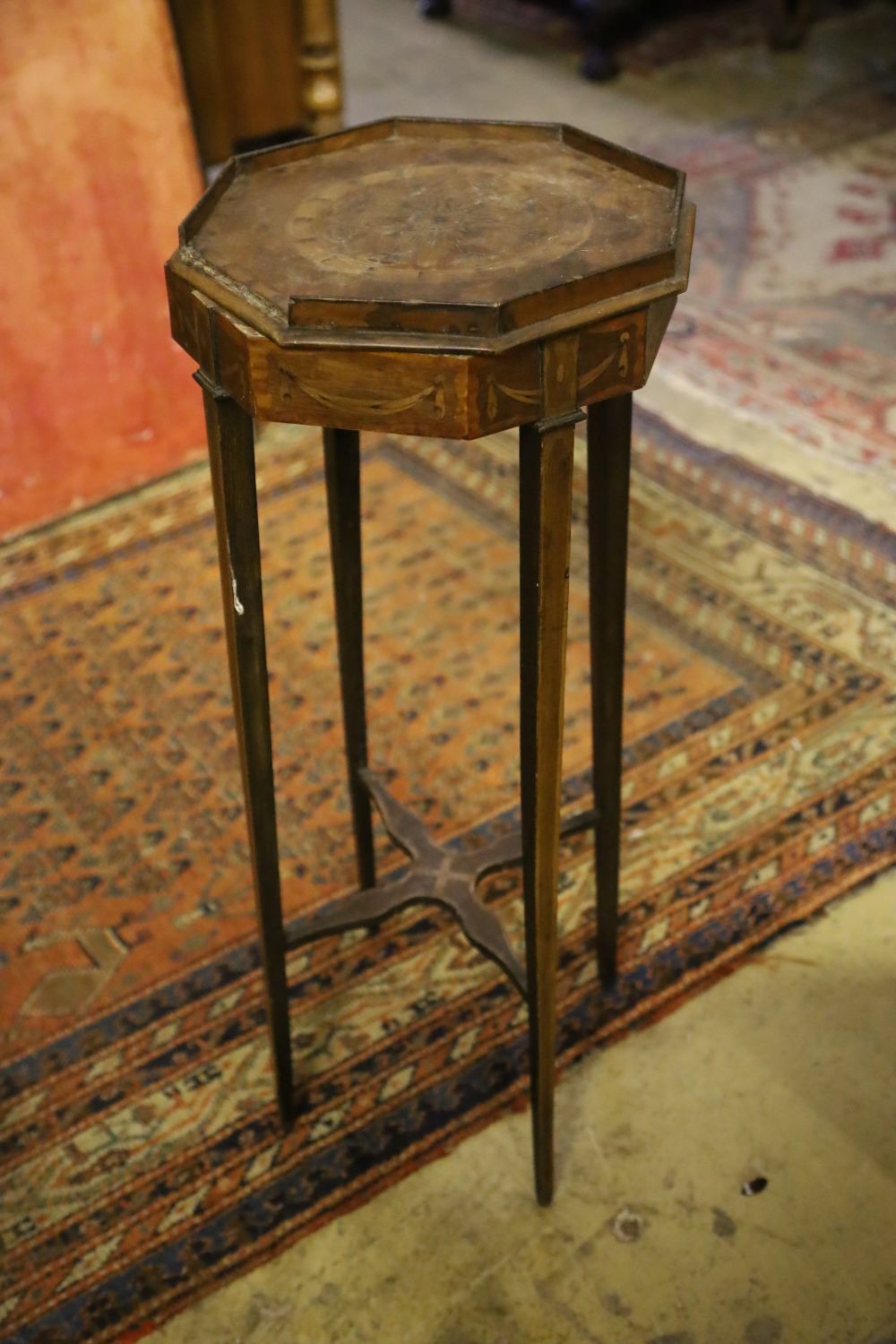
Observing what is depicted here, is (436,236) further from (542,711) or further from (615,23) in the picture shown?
(615,23)

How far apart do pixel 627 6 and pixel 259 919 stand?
6047mm

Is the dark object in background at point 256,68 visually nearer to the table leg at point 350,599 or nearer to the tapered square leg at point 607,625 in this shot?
the table leg at point 350,599

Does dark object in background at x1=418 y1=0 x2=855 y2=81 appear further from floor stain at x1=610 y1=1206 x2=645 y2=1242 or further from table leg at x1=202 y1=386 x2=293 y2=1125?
floor stain at x1=610 y1=1206 x2=645 y2=1242

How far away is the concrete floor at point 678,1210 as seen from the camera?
6.18ft

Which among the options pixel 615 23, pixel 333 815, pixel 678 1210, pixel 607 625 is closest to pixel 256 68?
pixel 333 815

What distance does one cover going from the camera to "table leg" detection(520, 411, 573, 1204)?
151cm

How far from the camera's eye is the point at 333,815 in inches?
108

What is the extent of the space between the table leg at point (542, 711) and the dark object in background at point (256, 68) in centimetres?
253

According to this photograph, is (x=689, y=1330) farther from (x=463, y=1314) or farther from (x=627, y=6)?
(x=627, y=6)

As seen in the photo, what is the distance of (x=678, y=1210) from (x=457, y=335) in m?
1.31

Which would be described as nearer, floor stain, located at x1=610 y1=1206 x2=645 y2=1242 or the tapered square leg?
the tapered square leg

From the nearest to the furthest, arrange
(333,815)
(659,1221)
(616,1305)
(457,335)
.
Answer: (457,335) < (616,1305) < (659,1221) < (333,815)

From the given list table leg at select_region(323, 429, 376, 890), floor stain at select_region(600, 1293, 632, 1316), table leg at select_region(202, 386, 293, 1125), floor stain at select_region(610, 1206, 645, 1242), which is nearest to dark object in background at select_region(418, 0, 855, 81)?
table leg at select_region(323, 429, 376, 890)

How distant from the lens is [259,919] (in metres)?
→ 1.95
